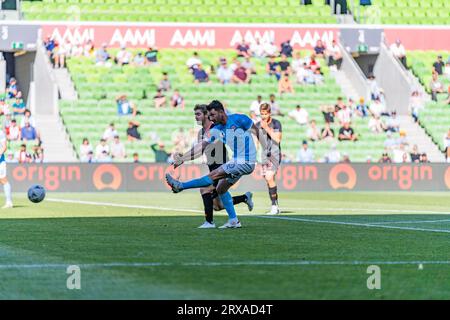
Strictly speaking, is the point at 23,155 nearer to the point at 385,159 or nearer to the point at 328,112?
the point at 328,112

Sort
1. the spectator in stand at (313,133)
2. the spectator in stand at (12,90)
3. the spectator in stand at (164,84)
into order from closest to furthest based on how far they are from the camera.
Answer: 1. the spectator in stand at (12,90)
2. the spectator in stand at (313,133)
3. the spectator in stand at (164,84)

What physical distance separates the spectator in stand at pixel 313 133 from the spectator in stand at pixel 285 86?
2869 mm

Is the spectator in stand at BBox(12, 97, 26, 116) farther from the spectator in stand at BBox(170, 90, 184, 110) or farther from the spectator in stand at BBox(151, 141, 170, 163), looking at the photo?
the spectator in stand at BBox(170, 90, 184, 110)

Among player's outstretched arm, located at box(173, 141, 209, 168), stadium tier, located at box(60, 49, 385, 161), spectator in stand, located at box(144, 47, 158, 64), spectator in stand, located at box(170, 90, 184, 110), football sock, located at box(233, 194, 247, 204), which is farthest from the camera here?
spectator in stand, located at box(144, 47, 158, 64)

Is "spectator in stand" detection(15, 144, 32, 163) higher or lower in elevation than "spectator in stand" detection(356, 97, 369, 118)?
lower

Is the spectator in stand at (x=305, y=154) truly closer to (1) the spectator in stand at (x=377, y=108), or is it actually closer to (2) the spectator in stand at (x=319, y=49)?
(1) the spectator in stand at (x=377, y=108)

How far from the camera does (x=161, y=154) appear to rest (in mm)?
36656

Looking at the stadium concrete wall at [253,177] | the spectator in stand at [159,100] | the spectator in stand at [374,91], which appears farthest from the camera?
the spectator in stand at [374,91]

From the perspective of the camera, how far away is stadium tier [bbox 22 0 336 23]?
1705 inches

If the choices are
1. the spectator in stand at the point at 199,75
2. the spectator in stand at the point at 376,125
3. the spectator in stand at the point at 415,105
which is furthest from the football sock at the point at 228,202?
the spectator in stand at the point at 415,105

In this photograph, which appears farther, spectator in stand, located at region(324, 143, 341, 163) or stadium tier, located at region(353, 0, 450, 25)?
stadium tier, located at region(353, 0, 450, 25)

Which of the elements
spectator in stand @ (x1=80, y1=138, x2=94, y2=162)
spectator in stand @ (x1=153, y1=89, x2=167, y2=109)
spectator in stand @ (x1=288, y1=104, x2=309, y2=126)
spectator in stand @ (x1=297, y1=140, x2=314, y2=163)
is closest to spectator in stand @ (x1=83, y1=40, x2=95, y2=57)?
spectator in stand @ (x1=153, y1=89, x2=167, y2=109)

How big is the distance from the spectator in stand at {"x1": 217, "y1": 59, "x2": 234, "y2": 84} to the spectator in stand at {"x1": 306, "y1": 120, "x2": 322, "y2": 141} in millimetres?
4284

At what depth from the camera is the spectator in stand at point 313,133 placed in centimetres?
3950
